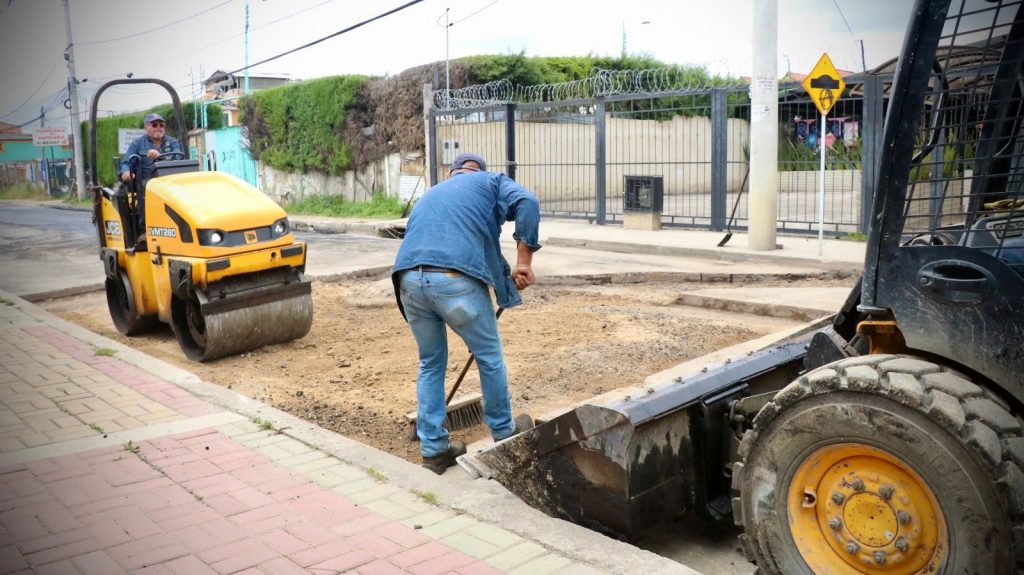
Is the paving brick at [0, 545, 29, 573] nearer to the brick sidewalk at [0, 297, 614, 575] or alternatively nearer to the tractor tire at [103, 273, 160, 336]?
the brick sidewalk at [0, 297, 614, 575]

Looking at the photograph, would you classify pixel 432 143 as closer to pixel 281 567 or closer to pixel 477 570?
pixel 281 567

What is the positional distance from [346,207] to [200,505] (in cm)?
2221

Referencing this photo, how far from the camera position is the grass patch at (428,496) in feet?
13.2

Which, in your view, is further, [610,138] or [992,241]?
[610,138]

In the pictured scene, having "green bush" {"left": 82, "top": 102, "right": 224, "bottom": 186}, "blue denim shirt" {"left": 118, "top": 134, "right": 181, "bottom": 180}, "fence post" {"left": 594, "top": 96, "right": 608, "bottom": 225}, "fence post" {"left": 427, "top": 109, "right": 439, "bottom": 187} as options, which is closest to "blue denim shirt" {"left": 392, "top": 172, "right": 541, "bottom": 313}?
"blue denim shirt" {"left": 118, "top": 134, "right": 181, "bottom": 180}

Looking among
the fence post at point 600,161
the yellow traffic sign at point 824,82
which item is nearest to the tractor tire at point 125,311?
the yellow traffic sign at point 824,82

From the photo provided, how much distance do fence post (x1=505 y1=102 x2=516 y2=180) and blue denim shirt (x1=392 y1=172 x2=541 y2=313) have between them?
14908 mm

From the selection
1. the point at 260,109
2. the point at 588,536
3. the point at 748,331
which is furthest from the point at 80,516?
the point at 260,109

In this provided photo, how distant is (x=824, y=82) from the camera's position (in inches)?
471

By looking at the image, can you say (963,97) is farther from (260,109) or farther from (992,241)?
(260,109)

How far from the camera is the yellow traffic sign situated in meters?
12.0

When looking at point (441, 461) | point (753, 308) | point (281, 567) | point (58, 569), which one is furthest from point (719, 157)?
point (58, 569)

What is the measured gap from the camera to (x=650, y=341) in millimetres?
7578

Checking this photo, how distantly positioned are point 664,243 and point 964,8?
Result: 11.6 meters
